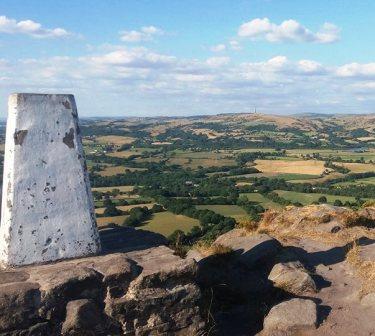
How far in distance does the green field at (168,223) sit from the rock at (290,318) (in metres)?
20.0

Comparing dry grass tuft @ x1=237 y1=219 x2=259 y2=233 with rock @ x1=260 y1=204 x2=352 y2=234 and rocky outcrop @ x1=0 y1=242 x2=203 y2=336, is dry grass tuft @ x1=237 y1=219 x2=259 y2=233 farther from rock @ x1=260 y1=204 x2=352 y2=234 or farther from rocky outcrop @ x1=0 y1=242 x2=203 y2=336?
rocky outcrop @ x1=0 y1=242 x2=203 y2=336

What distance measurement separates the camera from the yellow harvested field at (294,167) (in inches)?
2569

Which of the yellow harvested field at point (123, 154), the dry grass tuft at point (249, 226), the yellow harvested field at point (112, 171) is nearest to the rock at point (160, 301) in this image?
the dry grass tuft at point (249, 226)

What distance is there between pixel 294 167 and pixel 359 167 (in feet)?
31.0

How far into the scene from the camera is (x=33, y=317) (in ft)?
16.7

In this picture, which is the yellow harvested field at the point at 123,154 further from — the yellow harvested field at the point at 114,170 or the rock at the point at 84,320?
the rock at the point at 84,320

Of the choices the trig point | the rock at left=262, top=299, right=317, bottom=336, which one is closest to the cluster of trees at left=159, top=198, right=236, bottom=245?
the rock at left=262, top=299, right=317, bottom=336

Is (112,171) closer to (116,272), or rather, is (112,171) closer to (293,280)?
(293,280)

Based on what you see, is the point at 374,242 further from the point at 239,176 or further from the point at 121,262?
the point at 239,176

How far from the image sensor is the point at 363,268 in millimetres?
8164

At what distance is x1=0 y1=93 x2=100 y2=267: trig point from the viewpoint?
586 centimetres

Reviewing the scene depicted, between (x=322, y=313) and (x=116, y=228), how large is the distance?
Result: 3.60 metres

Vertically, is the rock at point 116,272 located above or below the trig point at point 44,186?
below

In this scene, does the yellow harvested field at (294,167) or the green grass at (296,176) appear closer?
the green grass at (296,176)
